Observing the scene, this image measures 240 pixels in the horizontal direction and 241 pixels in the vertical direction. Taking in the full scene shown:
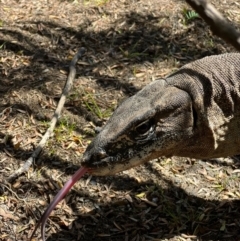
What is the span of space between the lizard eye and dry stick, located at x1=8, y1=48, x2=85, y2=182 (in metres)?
1.17

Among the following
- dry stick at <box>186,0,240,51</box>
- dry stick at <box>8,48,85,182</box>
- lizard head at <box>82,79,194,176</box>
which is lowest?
dry stick at <box>8,48,85,182</box>

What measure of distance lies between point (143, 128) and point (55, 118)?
136cm

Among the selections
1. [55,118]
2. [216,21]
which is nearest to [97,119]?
[55,118]

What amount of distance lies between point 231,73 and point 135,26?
2.34 meters

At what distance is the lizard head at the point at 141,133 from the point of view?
11.3 ft

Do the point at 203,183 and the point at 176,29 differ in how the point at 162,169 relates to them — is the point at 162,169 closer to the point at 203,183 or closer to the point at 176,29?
the point at 203,183

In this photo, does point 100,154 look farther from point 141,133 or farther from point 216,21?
point 216,21

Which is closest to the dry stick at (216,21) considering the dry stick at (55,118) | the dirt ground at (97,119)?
the dirt ground at (97,119)

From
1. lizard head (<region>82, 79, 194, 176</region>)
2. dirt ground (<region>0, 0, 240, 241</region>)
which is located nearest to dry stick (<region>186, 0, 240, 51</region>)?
lizard head (<region>82, 79, 194, 176</region>)

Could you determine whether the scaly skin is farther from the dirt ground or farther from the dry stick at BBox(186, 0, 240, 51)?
the dry stick at BBox(186, 0, 240, 51)

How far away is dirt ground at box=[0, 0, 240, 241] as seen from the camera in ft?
13.1

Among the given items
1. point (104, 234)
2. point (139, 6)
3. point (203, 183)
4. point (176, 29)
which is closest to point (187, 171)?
point (203, 183)

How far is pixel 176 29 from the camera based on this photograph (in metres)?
5.83

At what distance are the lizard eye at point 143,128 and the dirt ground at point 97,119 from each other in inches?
32.8
